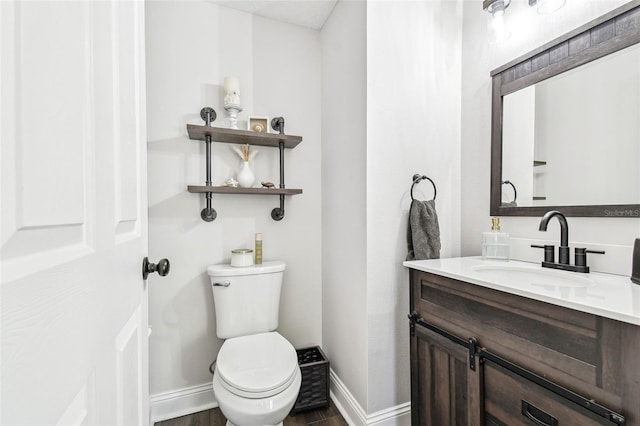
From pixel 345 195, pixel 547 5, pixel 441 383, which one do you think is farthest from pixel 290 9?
pixel 441 383

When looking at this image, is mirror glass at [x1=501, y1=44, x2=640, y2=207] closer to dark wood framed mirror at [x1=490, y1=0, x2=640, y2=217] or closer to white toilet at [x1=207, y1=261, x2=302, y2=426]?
dark wood framed mirror at [x1=490, y1=0, x2=640, y2=217]

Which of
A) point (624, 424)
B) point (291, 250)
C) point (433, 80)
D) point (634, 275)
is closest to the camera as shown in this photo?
point (624, 424)

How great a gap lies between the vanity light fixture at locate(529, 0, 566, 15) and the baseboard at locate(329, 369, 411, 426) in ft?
6.29

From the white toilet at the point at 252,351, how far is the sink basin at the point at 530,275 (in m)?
0.92

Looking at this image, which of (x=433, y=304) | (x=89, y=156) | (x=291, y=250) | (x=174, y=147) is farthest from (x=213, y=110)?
(x=433, y=304)

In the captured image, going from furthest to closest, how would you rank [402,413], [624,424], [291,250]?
[291,250], [402,413], [624,424]

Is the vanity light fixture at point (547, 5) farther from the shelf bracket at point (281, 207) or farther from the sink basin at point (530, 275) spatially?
the shelf bracket at point (281, 207)

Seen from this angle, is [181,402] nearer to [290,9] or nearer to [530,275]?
[530,275]

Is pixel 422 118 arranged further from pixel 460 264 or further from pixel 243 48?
pixel 243 48

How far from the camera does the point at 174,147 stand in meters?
1.61

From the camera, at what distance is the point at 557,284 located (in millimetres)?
928

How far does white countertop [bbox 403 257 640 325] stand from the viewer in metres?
0.67

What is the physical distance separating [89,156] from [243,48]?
63.3 inches

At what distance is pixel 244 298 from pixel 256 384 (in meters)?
0.50
